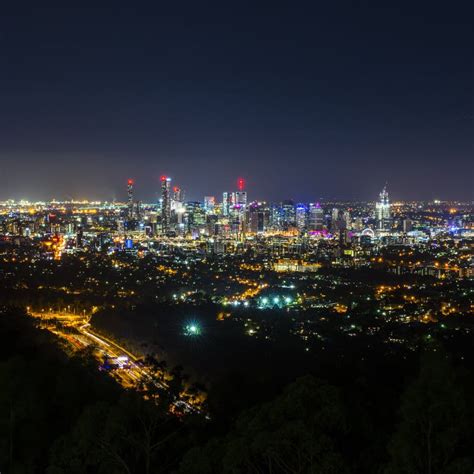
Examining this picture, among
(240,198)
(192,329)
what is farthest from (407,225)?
(192,329)

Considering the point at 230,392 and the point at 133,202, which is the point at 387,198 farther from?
the point at 230,392

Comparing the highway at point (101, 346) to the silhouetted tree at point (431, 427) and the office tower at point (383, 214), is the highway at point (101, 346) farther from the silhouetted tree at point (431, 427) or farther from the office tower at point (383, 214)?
the office tower at point (383, 214)

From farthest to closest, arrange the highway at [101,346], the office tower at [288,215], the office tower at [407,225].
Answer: the office tower at [288,215] < the office tower at [407,225] < the highway at [101,346]

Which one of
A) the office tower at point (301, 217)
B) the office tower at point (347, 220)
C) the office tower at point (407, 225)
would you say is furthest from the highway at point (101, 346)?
the office tower at point (347, 220)

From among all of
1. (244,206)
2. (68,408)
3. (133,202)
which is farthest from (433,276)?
(133,202)

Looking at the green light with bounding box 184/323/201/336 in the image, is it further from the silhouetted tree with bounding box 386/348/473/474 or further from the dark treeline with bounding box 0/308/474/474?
the silhouetted tree with bounding box 386/348/473/474

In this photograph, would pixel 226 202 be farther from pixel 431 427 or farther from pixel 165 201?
pixel 431 427

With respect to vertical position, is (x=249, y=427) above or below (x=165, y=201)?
below
